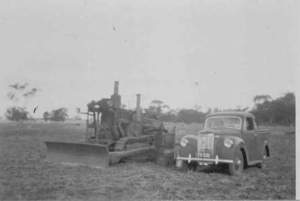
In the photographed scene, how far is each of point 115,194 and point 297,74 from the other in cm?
439

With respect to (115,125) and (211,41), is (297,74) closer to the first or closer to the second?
(211,41)

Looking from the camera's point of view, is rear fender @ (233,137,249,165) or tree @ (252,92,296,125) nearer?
tree @ (252,92,296,125)

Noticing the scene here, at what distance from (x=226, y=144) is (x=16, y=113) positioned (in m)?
5.51

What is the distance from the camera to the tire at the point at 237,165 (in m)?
8.34

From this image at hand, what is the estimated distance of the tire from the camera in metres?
8.34

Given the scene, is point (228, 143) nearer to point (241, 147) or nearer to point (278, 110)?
point (241, 147)

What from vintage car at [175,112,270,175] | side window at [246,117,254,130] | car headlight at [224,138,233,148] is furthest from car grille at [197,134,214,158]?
side window at [246,117,254,130]

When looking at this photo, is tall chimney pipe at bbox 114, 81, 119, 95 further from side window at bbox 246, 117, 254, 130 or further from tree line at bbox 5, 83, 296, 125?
side window at bbox 246, 117, 254, 130

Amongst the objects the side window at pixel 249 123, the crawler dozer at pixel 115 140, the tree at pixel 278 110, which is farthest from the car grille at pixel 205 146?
the tree at pixel 278 110

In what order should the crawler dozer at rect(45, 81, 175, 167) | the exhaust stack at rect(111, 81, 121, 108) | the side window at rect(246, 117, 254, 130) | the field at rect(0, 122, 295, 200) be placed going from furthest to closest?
the exhaust stack at rect(111, 81, 121, 108)
the side window at rect(246, 117, 254, 130)
the crawler dozer at rect(45, 81, 175, 167)
the field at rect(0, 122, 295, 200)

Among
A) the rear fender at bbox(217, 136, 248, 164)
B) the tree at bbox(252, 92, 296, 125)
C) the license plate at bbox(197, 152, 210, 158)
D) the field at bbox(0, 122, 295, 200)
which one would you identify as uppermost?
the tree at bbox(252, 92, 296, 125)

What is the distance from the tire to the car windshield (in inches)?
38.0

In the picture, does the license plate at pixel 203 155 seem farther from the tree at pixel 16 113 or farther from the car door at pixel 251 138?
the tree at pixel 16 113

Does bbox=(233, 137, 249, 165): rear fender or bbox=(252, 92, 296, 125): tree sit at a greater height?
bbox=(252, 92, 296, 125): tree
